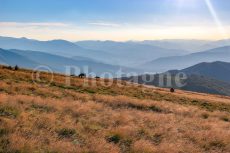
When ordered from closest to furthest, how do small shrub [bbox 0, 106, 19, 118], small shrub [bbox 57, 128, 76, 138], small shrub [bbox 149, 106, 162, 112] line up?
small shrub [bbox 57, 128, 76, 138]
small shrub [bbox 0, 106, 19, 118]
small shrub [bbox 149, 106, 162, 112]

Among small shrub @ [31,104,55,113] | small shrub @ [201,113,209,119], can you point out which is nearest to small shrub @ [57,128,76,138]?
small shrub @ [31,104,55,113]

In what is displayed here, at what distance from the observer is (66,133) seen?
12414mm

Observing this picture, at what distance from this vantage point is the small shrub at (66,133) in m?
12.1

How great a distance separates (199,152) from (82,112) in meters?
7.27

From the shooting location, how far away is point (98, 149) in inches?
408

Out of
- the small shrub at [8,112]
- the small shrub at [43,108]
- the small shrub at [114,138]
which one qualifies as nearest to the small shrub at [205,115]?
the small shrub at [43,108]

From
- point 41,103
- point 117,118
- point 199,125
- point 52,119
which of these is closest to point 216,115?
point 199,125

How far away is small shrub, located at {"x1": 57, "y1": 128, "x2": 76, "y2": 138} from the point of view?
1210 centimetres

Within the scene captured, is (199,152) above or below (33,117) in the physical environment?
below

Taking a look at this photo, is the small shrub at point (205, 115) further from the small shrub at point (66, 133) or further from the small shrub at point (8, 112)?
the small shrub at point (8, 112)

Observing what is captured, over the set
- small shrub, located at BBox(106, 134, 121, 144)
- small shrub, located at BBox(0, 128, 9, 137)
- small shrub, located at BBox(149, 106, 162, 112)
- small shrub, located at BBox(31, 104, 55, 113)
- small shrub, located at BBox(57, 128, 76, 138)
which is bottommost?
small shrub, located at BBox(149, 106, 162, 112)

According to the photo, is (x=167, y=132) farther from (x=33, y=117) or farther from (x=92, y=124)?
(x=33, y=117)

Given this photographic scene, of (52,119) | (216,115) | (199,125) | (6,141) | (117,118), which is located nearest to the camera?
(6,141)

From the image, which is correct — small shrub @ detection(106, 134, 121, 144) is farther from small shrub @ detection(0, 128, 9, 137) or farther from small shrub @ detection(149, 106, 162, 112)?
small shrub @ detection(149, 106, 162, 112)
